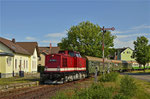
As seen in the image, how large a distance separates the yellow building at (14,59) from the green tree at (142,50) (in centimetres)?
2668

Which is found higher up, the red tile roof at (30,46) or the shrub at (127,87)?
the red tile roof at (30,46)

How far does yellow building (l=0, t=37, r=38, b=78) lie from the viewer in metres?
28.8

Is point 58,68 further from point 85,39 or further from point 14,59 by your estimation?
point 85,39

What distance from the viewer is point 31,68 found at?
40906 millimetres

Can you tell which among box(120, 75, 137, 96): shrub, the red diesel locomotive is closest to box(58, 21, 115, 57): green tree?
the red diesel locomotive

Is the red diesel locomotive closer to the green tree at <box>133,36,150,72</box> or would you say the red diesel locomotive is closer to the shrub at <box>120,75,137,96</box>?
the shrub at <box>120,75,137,96</box>

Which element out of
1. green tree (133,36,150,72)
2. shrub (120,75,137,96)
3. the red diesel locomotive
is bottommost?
shrub (120,75,137,96)

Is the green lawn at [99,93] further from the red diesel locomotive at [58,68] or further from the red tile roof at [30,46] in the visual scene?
the red tile roof at [30,46]

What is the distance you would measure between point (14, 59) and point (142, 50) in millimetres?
34102

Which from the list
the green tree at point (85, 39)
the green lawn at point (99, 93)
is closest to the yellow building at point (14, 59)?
the green tree at point (85, 39)

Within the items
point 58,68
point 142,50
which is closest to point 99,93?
point 58,68

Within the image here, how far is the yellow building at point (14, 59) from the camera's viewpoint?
2881 centimetres

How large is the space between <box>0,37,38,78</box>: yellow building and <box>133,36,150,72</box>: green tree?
2668cm

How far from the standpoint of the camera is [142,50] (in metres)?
52.2
